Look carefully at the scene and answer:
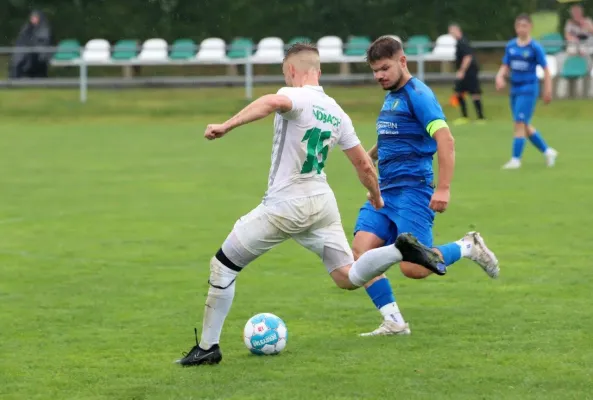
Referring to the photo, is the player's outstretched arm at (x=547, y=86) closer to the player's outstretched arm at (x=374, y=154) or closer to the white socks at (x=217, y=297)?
the player's outstretched arm at (x=374, y=154)

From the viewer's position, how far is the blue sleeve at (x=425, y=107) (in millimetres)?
8492

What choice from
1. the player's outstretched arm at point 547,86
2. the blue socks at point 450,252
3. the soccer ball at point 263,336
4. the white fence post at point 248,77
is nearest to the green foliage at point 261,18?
the white fence post at point 248,77

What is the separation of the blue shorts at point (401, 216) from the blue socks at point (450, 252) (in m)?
0.27

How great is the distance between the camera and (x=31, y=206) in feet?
54.8

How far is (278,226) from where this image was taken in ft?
25.8

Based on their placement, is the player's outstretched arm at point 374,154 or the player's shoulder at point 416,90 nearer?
the player's shoulder at point 416,90

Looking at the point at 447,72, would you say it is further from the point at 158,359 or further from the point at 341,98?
the point at 158,359

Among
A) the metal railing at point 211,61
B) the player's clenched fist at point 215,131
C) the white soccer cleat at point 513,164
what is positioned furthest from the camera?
the metal railing at point 211,61

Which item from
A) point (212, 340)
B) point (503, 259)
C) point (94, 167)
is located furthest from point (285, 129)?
point (94, 167)

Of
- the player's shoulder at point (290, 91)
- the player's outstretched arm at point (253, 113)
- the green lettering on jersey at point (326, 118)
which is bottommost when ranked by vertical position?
the green lettering on jersey at point (326, 118)

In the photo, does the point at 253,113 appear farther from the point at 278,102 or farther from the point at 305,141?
the point at 305,141

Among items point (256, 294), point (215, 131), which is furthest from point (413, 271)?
point (215, 131)

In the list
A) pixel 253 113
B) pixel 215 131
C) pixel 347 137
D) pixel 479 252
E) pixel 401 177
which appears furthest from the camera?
pixel 401 177

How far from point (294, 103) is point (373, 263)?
1122mm
